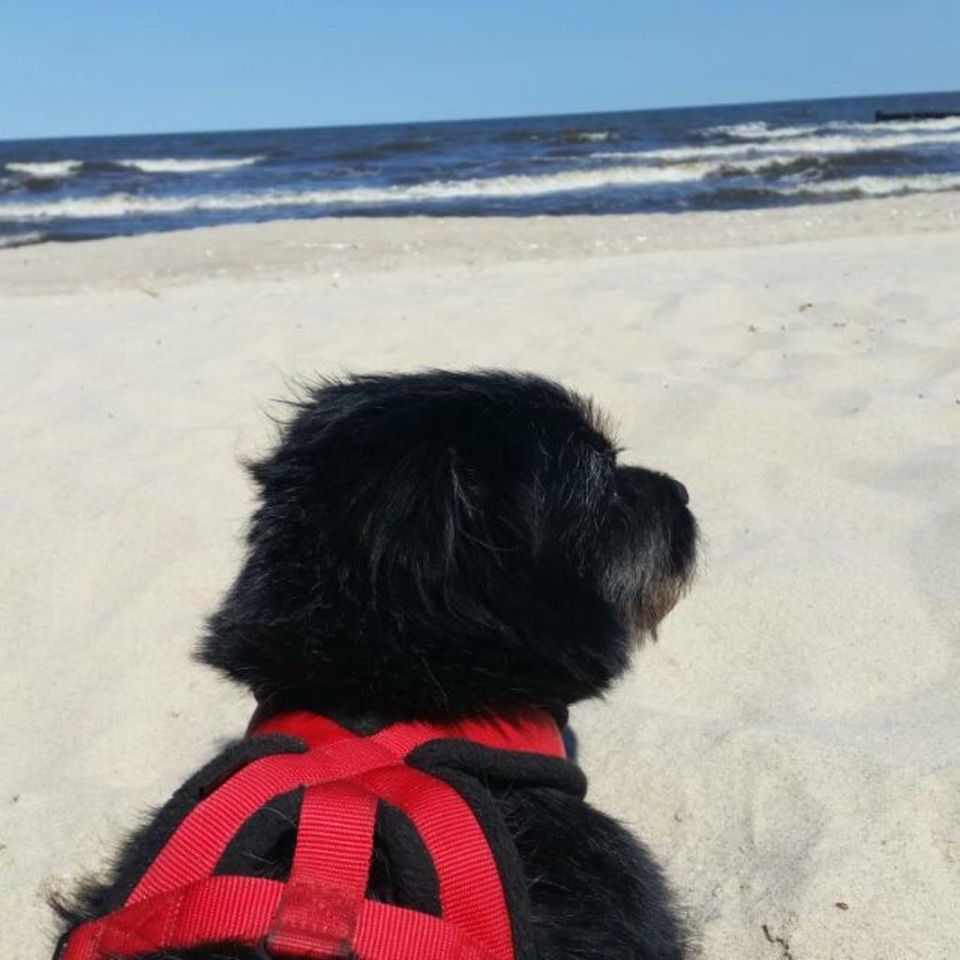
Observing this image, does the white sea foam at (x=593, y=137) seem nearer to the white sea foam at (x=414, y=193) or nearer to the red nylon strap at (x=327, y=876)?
the white sea foam at (x=414, y=193)

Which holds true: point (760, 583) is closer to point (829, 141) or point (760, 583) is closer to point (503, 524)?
point (503, 524)

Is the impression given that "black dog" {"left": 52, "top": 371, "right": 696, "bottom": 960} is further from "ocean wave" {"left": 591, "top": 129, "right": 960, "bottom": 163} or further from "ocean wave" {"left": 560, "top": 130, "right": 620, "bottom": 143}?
"ocean wave" {"left": 560, "top": 130, "right": 620, "bottom": 143}

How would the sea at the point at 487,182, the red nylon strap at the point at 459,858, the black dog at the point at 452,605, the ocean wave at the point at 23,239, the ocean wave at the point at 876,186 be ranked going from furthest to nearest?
the sea at the point at 487,182 → the ocean wave at the point at 876,186 → the ocean wave at the point at 23,239 → the black dog at the point at 452,605 → the red nylon strap at the point at 459,858

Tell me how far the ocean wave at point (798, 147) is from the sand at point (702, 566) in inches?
769

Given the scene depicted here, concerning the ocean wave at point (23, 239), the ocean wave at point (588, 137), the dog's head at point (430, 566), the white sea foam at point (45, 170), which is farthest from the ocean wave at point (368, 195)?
the dog's head at point (430, 566)

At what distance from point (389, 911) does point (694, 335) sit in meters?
4.60

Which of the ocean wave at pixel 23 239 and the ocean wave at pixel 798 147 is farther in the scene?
the ocean wave at pixel 798 147

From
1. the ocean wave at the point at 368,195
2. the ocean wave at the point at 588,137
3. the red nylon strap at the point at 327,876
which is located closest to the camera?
the red nylon strap at the point at 327,876

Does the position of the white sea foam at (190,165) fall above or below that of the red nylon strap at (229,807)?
above

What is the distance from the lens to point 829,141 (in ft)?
97.2

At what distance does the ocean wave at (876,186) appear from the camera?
1608cm

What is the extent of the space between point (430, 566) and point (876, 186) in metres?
17.1

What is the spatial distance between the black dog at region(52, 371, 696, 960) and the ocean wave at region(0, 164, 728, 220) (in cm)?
1780

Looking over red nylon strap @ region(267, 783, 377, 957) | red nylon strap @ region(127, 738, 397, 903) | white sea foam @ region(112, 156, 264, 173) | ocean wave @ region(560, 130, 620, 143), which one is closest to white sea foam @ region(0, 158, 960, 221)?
white sea foam @ region(112, 156, 264, 173)
